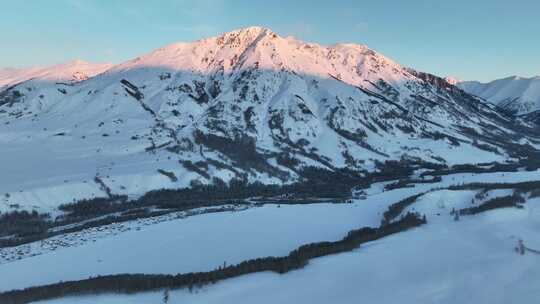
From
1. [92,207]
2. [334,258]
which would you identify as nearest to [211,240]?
[334,258]

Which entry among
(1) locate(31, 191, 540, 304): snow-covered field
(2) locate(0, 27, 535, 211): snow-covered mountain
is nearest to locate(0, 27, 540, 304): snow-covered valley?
(1) locate(31, 191, 540, 304): snow-covered field

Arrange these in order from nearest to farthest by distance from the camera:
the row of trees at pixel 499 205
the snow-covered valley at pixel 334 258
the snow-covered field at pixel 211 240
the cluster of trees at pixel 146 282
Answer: the snow-covered valley at pixel 334 258
the cluster of trees at pixel 146 282
the snow-covered field at pixel 211 240
the row of trees at pixel 499 205

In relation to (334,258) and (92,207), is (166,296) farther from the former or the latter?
(92,207)

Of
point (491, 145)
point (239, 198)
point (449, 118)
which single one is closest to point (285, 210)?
point (239, 198)

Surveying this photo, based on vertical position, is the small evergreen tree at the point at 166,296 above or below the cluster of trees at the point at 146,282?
below

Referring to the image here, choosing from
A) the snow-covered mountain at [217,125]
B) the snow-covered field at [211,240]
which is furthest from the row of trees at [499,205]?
the snow-covered mountain at [217,125]

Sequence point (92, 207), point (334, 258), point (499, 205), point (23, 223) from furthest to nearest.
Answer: point (92, 207)
point (23, 223)
point (499, 205)
point (334, 258)

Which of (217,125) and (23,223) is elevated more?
(217,125)

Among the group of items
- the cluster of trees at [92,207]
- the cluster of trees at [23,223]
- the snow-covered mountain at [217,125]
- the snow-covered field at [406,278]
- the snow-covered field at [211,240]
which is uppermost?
the snow-covered mountain at [217,125]

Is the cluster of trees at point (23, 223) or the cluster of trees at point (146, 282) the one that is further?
the cluster of trees at point (23, 223)

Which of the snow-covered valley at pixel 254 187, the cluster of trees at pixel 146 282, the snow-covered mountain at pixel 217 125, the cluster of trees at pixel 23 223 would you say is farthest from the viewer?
the snow-covered mountain at pixel 217 125

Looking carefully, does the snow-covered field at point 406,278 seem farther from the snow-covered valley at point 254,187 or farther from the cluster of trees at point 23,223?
the cluster of trees at point 23,223
